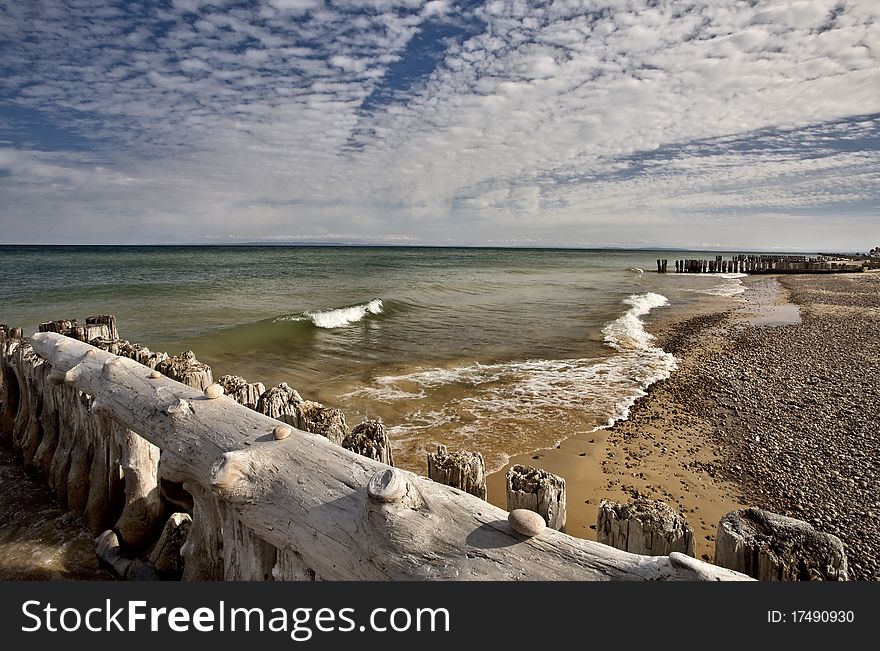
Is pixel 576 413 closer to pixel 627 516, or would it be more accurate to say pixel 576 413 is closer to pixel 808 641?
pixel 627 516

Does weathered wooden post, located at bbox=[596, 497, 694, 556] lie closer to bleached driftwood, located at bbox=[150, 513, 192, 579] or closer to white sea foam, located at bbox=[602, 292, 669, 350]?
bleached driftwood, located at bbox=[150, 513, 192, 579]

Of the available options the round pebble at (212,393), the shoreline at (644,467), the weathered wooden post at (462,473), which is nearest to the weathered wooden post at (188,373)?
the round pebble at (212,393)

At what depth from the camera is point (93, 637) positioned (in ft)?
6.39

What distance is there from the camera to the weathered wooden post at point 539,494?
2533 millimetres

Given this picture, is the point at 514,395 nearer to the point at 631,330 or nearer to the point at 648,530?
the point at 648,530

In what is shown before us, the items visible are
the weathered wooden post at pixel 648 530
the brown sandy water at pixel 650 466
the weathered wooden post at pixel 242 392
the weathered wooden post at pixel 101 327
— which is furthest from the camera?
the weathered wooden post at pixel 101 327

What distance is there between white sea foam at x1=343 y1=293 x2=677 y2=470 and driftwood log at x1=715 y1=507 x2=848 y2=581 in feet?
14.2

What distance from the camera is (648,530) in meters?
2.22

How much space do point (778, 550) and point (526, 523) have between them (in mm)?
1086

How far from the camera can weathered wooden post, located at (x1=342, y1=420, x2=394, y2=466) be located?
310 cm

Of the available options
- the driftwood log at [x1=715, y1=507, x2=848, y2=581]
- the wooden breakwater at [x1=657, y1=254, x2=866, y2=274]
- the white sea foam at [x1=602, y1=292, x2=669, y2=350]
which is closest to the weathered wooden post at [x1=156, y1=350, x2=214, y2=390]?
the driftwood log at [x1=715, y1=507, x2=848, y2=581]

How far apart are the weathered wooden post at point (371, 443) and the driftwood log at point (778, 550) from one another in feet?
6.38

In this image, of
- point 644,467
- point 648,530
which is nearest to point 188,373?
point 648,530

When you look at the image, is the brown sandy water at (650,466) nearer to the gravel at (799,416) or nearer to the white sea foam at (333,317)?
the gravel at (799,416)
